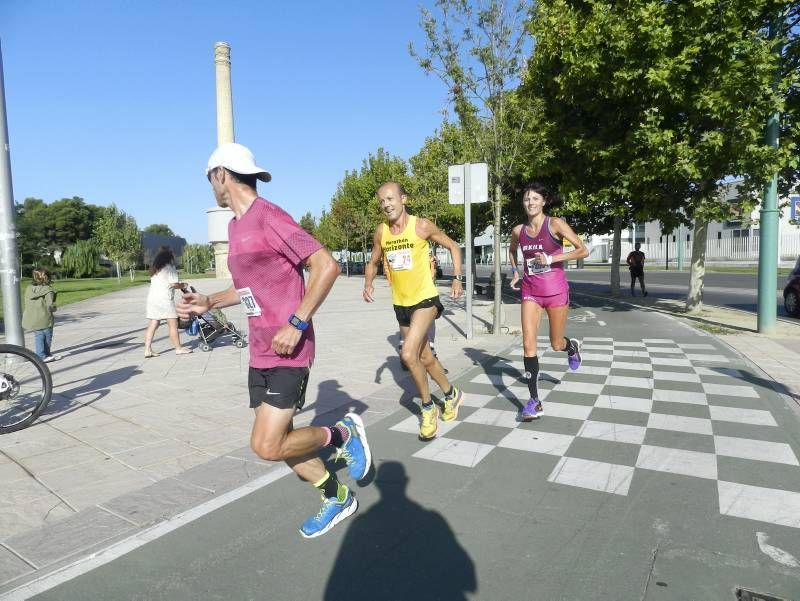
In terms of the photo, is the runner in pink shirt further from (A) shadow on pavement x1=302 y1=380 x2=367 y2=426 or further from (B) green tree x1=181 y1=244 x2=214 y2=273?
(B) green tree x1=181 y1=244 x2=214 y2=273

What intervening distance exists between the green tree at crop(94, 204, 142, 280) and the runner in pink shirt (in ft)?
163

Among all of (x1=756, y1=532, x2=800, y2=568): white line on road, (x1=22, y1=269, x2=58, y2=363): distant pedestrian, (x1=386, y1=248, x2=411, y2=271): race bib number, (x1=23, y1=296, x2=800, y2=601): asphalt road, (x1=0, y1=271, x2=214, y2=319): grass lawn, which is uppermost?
(x1=386, y1=248, x2=411, y2=271): race bib number

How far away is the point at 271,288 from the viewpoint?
2.68m

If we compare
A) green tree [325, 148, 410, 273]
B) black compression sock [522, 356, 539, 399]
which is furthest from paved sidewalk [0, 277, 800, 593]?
green tree [325, 148, 410, 273]

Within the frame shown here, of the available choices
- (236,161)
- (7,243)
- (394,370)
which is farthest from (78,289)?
(236,161)

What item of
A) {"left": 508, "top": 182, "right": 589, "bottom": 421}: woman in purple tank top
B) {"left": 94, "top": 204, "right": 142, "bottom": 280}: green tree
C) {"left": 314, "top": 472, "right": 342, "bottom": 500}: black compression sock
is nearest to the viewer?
{"left": 314, "top": 472, "right": 342, "bottom": 500}: black compression sock

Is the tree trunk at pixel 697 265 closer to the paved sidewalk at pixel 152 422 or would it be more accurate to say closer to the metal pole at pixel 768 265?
the paved sidewalk at pixel 152 422

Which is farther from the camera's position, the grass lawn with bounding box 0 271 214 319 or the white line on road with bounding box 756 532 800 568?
the grass lawn with bounding box 0 271 214 319

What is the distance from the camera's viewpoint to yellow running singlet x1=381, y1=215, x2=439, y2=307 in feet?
14.8

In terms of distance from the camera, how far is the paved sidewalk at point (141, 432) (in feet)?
9.93

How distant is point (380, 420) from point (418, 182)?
67.5ft

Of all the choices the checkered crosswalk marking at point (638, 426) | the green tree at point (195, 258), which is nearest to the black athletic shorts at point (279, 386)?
the checkered crosswalk marking at point (638, 426)

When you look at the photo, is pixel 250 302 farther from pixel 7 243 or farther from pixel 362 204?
pixel 362 204

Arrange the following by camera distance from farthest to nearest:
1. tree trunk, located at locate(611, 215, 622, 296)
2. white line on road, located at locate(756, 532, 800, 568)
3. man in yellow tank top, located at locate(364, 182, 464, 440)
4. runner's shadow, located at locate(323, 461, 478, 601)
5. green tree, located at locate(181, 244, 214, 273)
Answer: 1. green tree, located at locate(181, 244, 214, 273)
2. tree trunk, located at locate(611, 215, 622, 296)
3. man in yellow tank top, located at locate(364, 182, 464, 440)
4. white line on road, located at locate(756, 532, 800, 568)
5. runner's shadow, located at locate(323, 461, 478, 601)
